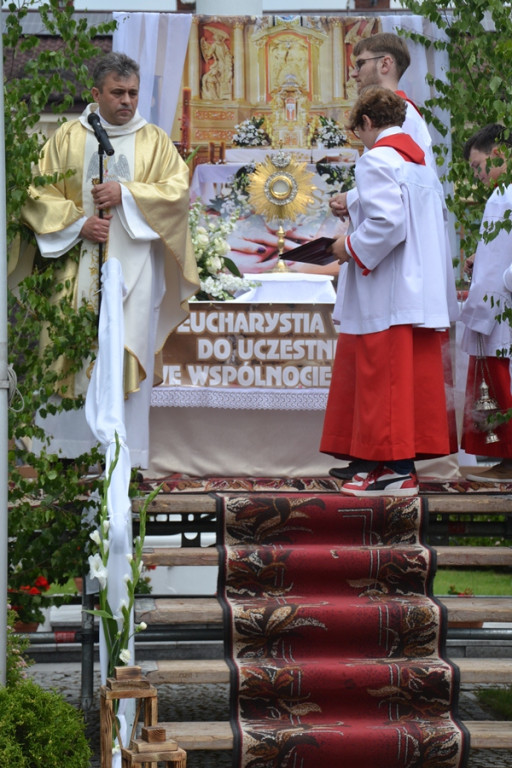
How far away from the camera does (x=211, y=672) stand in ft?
15.9

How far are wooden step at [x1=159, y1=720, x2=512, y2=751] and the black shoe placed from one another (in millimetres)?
1233

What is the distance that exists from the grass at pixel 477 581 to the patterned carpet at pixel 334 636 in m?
7.48

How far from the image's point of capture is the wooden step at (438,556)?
5.30 meters

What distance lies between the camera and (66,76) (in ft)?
56.5

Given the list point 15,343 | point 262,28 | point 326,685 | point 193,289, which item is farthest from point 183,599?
point 262,28

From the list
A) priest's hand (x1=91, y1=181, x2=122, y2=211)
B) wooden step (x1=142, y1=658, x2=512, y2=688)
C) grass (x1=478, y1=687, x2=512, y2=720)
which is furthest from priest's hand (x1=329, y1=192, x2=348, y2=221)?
grass (x1=478, y1=687, x2=512, y2=720)

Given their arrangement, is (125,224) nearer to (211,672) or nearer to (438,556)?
(438,556)

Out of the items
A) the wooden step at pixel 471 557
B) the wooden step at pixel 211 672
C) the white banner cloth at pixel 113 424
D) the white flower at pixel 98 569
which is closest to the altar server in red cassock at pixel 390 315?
the wooden step at pixel 471 557

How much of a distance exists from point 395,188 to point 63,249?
1.59m

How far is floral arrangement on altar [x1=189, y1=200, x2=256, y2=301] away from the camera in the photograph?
747 centimetres

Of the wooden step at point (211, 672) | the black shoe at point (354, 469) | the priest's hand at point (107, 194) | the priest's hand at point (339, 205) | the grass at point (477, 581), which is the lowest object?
the grass at point (477, 581)

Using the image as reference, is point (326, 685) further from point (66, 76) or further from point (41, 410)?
point (66, 76)

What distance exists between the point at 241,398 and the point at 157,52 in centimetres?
335

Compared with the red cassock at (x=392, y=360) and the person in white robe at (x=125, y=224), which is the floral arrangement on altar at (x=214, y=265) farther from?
the red cassock at (x=392, y=360)
